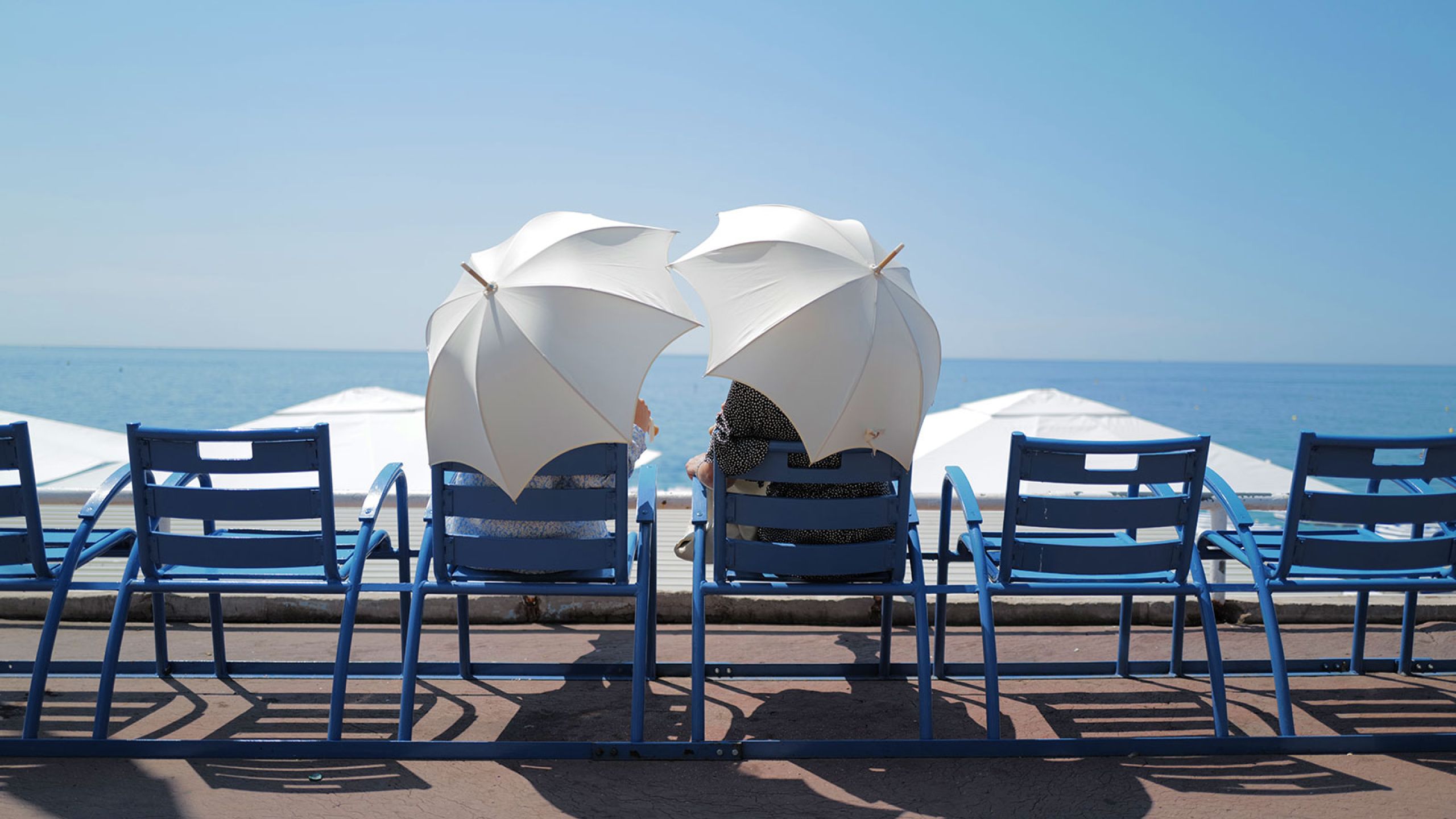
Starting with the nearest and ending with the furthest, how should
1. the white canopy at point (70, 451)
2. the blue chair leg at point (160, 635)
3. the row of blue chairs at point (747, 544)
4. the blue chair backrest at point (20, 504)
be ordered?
the blue chair backrest at point (20, 504), the row of blue chairs at point (747, 544), the blue chair leg at point (160, 635), the white canopy at point (70, 451)

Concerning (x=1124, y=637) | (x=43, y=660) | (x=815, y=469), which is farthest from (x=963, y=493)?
(x=43, y=660)

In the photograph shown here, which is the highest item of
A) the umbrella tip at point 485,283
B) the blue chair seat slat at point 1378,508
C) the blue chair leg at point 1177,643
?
the umbrella tip at point 485,283

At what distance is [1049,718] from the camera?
11.4ft

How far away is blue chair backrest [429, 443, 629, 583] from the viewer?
3.19 metres

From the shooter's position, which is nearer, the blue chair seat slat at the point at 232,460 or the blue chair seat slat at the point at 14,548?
the blue chair seat slat at the point at 232,460

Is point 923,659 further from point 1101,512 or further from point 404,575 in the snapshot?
point 404,575

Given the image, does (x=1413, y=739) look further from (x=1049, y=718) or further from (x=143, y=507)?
(x=143, y=507)

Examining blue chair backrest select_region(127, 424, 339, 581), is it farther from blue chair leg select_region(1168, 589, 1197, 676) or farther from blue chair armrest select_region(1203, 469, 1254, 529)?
blue chair leg select_region(1168, 589, 1197, 676)

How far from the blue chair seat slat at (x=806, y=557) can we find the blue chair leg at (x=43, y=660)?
2.27m

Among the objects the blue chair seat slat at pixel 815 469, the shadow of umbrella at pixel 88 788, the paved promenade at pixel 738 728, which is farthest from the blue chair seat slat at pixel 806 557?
the shadow of umbrella at pixel 88 788

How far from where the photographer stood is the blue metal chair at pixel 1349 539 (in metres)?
3.17

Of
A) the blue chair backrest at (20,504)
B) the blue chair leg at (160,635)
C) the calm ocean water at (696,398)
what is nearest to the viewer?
the blue chair backrest at (20,504)

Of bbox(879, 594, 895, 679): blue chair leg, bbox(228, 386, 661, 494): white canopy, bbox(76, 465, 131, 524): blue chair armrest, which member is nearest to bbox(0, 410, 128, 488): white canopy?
bbox(228, 386, 661, 494): white canopy

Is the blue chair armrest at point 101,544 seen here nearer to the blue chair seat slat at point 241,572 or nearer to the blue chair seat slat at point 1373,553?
the blue chair seat slat at point 241,572
